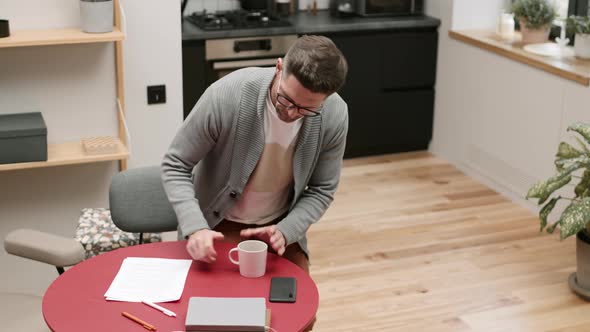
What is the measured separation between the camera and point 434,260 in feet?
13.3

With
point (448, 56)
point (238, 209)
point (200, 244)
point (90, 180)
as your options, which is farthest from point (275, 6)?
point (200, 244)

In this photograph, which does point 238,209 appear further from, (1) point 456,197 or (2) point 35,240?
(1) point 456,197

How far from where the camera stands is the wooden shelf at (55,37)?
318 cm

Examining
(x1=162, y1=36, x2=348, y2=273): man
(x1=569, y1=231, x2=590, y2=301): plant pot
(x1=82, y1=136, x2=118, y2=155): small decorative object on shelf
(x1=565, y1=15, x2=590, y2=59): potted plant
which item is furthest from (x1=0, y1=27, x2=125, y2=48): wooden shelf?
(x1=565, y1=15, x2=590, y2=59): potted plant

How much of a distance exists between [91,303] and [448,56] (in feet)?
12.1

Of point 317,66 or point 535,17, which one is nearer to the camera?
point 317,66

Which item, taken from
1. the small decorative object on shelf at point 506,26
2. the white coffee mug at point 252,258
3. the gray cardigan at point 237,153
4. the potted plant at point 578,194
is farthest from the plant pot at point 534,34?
the white coffee mug at point 252,258

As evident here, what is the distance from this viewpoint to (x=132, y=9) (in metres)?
3.50

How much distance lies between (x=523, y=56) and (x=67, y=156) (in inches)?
99.9

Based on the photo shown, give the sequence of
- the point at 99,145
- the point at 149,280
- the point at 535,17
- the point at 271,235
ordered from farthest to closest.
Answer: the point at 535,17 < the point at 99,145 < the point at 271,235 < the point at 149,280

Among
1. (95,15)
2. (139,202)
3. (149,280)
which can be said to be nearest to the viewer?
(149,280)

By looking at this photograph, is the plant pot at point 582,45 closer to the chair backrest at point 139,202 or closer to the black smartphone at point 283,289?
the chair backrest at point 139,202

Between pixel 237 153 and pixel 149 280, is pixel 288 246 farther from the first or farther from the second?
pixel 149 280

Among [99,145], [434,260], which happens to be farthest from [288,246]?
[434,260]
